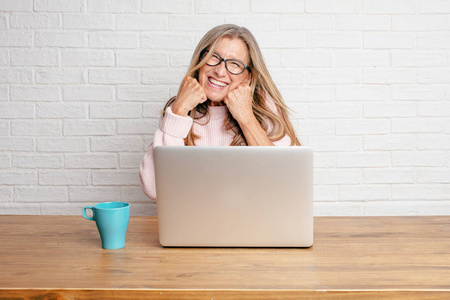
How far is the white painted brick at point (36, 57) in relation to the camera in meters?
2.21

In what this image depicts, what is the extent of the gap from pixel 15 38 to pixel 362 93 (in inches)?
69.7

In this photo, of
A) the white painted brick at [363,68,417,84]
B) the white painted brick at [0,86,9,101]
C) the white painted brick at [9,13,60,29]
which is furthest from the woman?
the white painted brick at [0,86,9,101]

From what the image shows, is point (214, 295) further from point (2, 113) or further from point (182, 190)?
point (2, 113)

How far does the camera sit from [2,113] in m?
2.25

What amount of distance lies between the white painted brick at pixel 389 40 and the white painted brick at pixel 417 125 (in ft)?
1.22

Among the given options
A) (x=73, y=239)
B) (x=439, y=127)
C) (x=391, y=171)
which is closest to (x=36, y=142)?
(x=73, y=239)

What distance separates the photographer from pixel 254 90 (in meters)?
1.95

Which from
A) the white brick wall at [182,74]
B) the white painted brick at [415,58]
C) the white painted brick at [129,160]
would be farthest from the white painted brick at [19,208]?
the white painted brick at [415,58]

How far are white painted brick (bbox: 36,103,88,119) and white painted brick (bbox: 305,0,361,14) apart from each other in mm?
1247

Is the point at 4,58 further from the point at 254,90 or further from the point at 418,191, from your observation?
the point at 418,191

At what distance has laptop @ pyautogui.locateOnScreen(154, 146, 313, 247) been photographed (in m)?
1.01

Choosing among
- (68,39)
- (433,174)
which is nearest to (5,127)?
(68,39)

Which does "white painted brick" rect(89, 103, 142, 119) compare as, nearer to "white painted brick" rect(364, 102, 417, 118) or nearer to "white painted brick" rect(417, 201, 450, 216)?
"white painted brick" rect(364, 102, 417, 118)

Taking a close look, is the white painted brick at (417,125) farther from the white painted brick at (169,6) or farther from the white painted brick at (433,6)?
the white painted brick at (169,6)
